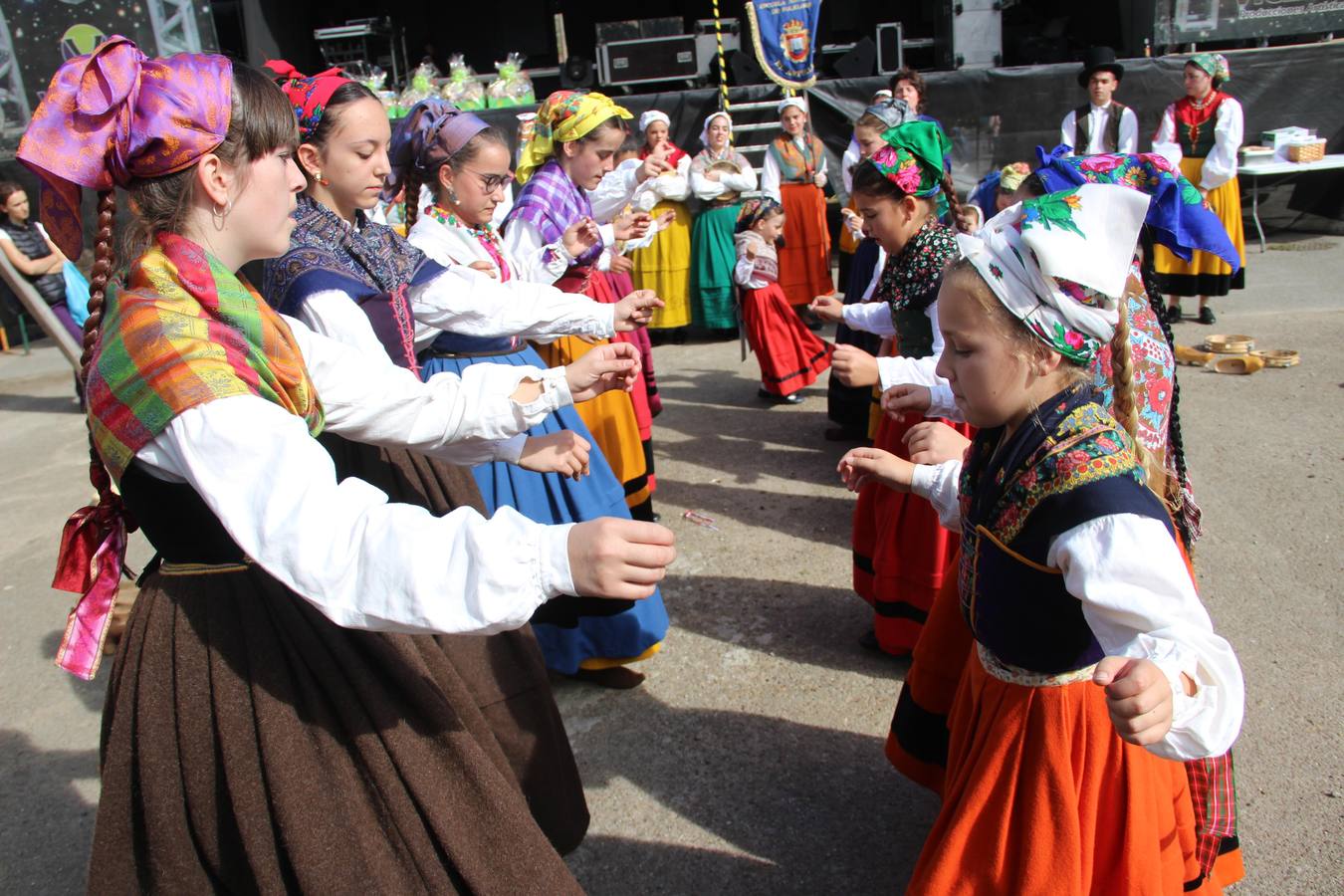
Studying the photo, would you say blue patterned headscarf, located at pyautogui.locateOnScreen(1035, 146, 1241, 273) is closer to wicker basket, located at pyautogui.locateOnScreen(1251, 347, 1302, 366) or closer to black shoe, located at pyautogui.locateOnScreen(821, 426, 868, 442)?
black shoe, located at pyautogui.locateOnScreen(821, 426, 868, 442)

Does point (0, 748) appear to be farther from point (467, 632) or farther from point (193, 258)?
→ point (467, 632)

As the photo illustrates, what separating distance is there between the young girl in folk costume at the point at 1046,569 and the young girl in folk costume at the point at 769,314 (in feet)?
14.1

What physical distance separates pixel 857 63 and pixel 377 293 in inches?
408

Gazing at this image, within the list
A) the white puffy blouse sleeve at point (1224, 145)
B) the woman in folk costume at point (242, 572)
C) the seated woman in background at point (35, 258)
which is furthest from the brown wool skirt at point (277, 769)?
the white puffy blouse sleeve at point (1224, 145)

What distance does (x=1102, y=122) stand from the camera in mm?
7637

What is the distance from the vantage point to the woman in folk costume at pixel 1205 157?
680 centimetres

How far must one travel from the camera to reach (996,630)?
1.65m

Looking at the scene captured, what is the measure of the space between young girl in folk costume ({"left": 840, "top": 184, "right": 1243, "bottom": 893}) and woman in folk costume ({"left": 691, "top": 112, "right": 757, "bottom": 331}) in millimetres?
6317

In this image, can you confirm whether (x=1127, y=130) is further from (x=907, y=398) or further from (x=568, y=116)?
(x=907, y=398)

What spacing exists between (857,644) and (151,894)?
2.35 metres

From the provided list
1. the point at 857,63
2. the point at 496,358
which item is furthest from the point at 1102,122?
the point at 496,358

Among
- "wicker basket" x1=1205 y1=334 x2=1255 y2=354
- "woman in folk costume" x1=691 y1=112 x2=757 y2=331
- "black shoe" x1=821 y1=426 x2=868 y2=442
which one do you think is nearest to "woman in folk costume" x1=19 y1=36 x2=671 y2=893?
"black shoe" x1=821 y1=426 x2=868 y2=442

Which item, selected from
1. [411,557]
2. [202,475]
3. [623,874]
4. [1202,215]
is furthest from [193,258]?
[1202,215]

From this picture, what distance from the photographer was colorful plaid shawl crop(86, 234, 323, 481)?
128cm
